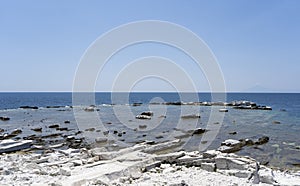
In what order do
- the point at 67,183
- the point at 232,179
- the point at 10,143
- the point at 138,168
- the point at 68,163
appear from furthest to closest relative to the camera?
1. the point at 10,143
2. the point at 68,163
3. the point at 138,168
4. the point at 232,179
5. the point at 67,183

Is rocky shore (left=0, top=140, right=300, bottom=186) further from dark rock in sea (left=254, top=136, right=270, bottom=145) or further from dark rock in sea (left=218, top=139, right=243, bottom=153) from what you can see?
dark rock in sea (left=254, top=136, right=270, bottom=145)

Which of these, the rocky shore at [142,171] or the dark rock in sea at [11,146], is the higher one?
the rocky shore at [142,171]

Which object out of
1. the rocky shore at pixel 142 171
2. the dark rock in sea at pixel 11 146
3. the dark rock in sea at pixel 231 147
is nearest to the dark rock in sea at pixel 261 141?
the dark rock in sea at pixel 231 147

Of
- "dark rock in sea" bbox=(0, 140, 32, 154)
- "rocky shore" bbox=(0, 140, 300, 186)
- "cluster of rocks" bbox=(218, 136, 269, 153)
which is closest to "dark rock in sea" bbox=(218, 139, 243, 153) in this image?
"cluster of rocks" bbox=(218, 136, 269, 153)

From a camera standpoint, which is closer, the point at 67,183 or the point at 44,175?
the point at 67,183

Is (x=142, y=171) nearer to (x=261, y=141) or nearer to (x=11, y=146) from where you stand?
(x=11, y=146)

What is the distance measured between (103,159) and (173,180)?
18.1ft

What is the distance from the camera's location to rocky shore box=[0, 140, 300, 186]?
1131 cm

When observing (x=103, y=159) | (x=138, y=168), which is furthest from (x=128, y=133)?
(x=138, y=168)

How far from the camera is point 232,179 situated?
11953 mm

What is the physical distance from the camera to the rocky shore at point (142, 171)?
11312 millimetres

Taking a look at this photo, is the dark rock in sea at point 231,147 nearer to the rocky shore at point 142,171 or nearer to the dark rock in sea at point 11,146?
the rocky shore at point 142,171

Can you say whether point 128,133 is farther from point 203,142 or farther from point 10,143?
point 10,143

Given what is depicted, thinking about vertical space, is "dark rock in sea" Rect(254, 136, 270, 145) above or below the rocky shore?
below
